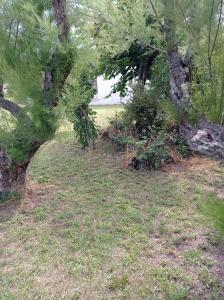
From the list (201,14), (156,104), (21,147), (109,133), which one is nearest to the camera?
(201,14)

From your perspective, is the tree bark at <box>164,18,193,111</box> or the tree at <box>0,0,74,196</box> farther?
the tree at <box>0,0,74,196</box>

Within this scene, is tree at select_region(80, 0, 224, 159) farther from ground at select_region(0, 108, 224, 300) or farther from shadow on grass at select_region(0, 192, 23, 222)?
shadow on grass at select_region(0, 192, 23, 222)

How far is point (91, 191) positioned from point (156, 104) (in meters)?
2.27

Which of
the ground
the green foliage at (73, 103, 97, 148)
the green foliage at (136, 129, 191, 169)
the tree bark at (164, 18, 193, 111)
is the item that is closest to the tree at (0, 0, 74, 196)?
the ground

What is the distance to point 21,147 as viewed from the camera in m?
3.83

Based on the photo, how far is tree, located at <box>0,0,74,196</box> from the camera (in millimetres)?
3334

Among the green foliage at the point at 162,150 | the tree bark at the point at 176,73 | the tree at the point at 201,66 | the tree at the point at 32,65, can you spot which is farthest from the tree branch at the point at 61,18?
the green foliage at the point at 162,150

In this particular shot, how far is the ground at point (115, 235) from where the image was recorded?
8.39 feet

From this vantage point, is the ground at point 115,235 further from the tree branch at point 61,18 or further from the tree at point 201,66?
the tree branch at point 61,18

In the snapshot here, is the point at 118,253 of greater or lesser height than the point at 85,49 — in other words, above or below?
A: below

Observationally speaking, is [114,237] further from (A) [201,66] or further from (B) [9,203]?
Answer: (A) [201,66]

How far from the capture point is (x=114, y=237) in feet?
10.8

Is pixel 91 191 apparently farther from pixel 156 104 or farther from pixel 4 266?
pixel 156 104

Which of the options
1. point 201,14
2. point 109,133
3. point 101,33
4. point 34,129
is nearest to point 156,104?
point 109,133
